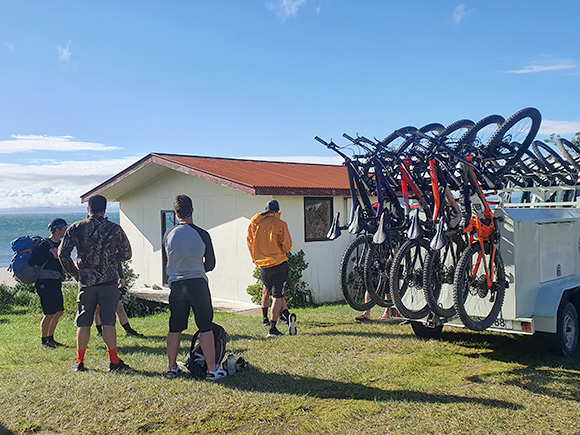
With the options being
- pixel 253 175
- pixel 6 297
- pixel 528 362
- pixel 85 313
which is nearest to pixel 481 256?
pixel 528 362

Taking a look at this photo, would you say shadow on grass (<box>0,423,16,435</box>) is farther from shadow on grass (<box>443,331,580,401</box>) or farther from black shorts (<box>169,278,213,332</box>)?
shadow on grass (<box>443,331,580,401</box>)

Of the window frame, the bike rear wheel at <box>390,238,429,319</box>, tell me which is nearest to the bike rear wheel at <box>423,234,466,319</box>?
the bike rear wheel at <box>390,238,429,319</box>

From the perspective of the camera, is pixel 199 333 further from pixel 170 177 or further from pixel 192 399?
pixel 170 177

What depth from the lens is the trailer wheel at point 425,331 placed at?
8.18 meters

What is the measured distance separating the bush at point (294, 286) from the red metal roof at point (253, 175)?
143cm

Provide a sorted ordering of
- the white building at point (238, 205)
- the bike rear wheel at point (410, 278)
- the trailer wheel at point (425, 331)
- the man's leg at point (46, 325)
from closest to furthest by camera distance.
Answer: the bike rear wheel at point (410, 278) → the man's leg at point (46, 325) → the trailer wheel at point (425, 331) → the white building at point (238, 205)

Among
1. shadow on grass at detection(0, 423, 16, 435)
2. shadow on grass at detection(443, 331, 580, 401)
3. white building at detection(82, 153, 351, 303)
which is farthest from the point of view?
white building at detection(82, 153, 351, 303)

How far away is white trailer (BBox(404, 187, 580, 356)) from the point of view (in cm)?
673

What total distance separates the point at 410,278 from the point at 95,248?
12.4 feet

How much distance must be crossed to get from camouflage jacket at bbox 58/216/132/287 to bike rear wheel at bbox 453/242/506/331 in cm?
383

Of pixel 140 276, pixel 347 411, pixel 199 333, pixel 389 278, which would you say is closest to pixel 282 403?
pixel 347 411

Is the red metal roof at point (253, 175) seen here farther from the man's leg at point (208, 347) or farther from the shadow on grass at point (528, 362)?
the man's leg at point (208, 347)

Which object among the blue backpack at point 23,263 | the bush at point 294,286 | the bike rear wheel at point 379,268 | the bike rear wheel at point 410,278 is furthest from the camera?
the bush at point 294,286

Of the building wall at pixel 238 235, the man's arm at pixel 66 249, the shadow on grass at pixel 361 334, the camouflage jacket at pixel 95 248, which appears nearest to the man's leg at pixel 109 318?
the camouflage jacket at pixel 95 248
